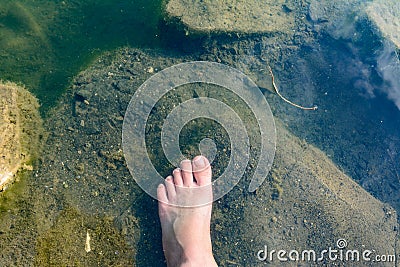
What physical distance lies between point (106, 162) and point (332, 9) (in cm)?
233

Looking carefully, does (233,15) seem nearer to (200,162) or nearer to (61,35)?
(200,162)

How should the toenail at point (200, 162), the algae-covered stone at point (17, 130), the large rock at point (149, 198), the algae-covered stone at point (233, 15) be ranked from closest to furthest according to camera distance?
the algae-covered stone at point (17, 130)
the large rock at point (149, 198)
the toenail at point (200, 162)
the algae-covered stone at point (233, 15)

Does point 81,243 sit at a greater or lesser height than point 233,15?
lesser

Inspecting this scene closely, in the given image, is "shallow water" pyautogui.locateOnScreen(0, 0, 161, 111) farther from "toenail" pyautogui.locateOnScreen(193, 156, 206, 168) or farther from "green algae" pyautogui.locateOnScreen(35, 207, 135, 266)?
"toenail" pyautogui.locateOnScreen(193, 156, 206, 168)

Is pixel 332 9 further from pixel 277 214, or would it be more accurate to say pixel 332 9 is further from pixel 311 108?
pixel 277 214

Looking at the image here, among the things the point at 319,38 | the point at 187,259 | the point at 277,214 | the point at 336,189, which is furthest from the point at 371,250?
the point at 319,38

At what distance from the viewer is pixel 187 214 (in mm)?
2766

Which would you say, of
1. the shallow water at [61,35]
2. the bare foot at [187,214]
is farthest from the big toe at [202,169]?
the shallow water at [61,35]

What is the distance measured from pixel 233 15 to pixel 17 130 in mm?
1922

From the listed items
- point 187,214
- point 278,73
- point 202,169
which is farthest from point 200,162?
point 278,73

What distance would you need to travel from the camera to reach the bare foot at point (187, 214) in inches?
103

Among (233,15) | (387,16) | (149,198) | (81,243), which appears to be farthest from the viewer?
(387,16)

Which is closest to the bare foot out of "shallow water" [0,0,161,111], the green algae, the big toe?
the big toe

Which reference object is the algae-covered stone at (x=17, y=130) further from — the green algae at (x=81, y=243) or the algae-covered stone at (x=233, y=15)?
the algae-covered stone at (x=233, y=15)
